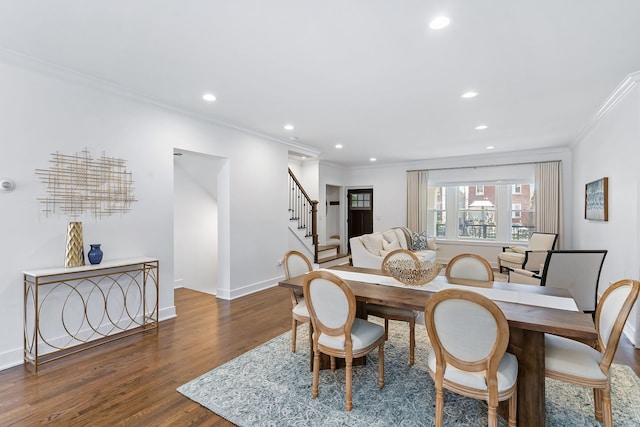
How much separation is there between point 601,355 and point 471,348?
36.8 inches

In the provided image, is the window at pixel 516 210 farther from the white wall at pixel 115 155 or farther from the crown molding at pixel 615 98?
the white wall at pixel 115 155

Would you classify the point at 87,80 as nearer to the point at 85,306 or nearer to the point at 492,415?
the point at 85,306

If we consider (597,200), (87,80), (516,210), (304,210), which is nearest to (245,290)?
(304,210)

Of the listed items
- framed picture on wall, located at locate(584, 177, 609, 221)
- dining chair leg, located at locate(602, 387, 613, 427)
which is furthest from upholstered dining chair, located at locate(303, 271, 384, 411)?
framed picture on wall, located at locate(584, 177, 609, 221)

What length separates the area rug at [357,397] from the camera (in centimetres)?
202

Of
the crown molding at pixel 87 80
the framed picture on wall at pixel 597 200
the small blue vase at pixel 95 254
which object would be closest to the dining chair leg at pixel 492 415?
the small blue vase at pixel 95 254

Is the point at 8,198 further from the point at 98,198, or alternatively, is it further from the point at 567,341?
the point at 567,341

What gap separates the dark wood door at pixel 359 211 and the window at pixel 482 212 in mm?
1803

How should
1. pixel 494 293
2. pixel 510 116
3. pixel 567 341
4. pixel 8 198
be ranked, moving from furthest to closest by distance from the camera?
pixel 510 116, pixel 8 198, pixel 494 293, pixel 567 341

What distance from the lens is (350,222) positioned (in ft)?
31.1

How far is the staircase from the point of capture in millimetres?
6418

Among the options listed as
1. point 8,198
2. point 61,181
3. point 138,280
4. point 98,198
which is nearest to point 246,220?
point 138,280

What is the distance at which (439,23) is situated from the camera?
7.03 feet

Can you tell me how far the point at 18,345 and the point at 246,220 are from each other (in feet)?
9.59
